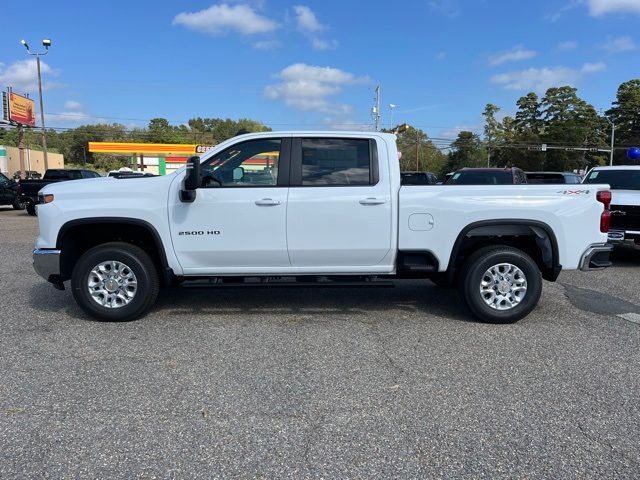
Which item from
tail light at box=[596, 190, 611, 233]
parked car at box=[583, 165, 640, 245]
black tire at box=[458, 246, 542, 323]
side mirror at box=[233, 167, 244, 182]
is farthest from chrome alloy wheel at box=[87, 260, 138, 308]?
parked car at box=[583, 165, 640, 245]

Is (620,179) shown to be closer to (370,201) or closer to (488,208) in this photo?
(488,208)

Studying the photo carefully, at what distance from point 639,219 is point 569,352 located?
549cm

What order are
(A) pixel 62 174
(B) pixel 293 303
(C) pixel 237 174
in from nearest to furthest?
(C) pixel 237 174, (B) pixel 293 303, (A) pixel 62 174

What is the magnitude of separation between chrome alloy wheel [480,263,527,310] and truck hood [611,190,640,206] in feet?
15.8

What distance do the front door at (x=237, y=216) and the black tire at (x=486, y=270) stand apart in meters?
1.97

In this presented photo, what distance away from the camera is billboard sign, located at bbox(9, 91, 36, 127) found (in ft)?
148

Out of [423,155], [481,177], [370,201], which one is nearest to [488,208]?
[370,201]

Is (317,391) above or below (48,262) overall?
below

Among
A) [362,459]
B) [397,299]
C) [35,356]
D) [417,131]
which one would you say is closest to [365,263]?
[397,299]

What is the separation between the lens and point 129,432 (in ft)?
10.6

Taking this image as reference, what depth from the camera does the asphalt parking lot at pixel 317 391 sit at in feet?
9.62

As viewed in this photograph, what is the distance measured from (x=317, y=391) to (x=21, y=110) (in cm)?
5331

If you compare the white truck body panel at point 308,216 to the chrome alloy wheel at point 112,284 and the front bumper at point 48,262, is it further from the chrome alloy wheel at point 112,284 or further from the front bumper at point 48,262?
the chrome alloy wheel at point 112,284

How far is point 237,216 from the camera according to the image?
5254 mm
